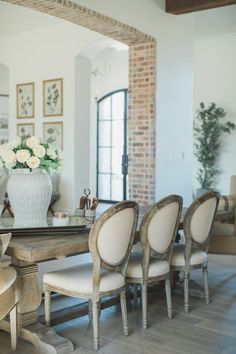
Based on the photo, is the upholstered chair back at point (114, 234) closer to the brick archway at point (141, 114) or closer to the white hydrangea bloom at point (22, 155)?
the white hydrangea bloom at point (22, 155)

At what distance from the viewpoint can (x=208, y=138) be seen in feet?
30.7

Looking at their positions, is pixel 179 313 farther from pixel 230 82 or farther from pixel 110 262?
pixel 230 82

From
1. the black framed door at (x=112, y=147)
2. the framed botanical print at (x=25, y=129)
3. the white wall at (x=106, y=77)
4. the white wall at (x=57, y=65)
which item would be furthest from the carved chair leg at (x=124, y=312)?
the white wall at (x=106, y=77)

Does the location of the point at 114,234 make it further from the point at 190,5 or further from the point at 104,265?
the point at 190,5

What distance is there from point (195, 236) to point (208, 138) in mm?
5517

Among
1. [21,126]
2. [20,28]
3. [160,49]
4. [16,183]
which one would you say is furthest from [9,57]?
[16,183]

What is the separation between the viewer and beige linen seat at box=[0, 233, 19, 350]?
9.45 feet

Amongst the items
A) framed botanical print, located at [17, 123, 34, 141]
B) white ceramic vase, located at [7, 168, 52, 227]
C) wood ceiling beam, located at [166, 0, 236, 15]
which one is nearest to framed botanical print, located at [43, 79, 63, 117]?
framed botanical print, located at [17, 123, 34, 141]

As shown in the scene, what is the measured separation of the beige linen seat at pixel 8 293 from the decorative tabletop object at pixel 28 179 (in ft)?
2.54

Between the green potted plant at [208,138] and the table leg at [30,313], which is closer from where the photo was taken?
the table leg at [30,313]

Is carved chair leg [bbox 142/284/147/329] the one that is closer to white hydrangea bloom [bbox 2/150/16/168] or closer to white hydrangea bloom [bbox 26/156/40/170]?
Result: white hydrangea bloom [bbox 26/156/40/170]

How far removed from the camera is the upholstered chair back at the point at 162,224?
3.61 metres

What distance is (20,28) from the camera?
8.84 m

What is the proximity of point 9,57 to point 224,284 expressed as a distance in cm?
636
